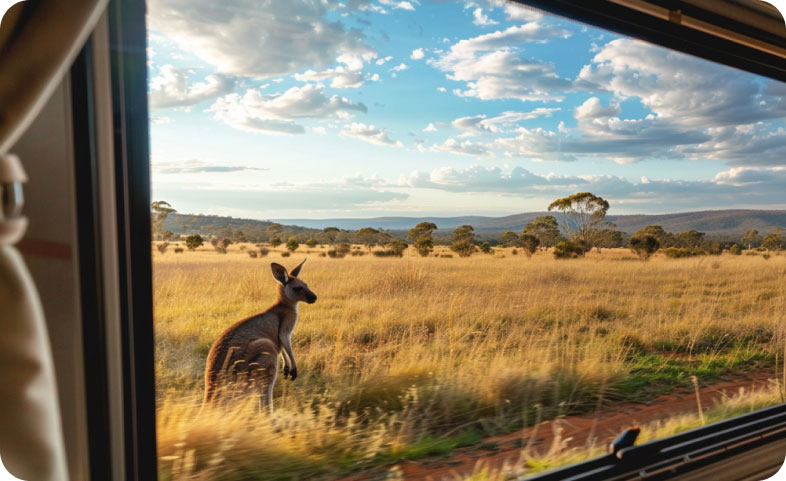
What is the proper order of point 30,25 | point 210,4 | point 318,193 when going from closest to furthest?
point 30,25 → point 210,4 → point 318,193

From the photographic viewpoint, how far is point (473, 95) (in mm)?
2701

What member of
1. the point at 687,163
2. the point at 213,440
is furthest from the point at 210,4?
the point at 687,163

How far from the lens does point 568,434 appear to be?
2014 mm

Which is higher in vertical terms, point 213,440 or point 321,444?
point 213,440

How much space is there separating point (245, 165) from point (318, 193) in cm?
33

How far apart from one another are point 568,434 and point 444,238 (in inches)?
48.8

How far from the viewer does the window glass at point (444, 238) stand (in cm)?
143

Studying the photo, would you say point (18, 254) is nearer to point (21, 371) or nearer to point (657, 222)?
point (21, 371)

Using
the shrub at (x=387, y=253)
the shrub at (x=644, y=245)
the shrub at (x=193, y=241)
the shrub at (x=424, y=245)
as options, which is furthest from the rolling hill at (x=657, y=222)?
the shrub at (x=193, y=241)

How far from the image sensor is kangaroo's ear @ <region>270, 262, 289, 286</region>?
1.44 m

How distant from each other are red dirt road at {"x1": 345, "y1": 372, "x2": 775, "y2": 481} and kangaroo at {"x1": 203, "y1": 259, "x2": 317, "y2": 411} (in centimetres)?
50

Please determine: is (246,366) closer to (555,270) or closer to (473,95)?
(473,95)

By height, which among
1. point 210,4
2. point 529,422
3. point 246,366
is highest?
point 210,4

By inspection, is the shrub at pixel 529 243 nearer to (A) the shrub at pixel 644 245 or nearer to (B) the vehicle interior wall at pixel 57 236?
(A) the shrub at pixel 644 245
